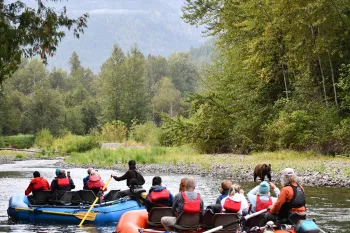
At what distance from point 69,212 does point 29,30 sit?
18.4ft

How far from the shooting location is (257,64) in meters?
35.9

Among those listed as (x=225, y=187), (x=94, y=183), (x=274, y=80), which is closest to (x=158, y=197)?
(x=225, y=187)

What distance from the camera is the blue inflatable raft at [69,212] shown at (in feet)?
55.5

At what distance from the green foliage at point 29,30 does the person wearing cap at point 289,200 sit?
6335 millimetres

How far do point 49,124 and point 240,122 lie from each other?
44137mm

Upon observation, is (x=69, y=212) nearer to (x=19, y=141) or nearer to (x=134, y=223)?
(x=134, y=223)

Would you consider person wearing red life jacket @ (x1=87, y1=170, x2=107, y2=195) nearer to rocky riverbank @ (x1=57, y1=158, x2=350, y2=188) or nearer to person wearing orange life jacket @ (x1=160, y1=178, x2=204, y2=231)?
person wearing orange life jacket @ (x1=160, y1=178, x2=204, y2=231)

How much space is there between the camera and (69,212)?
17.3m

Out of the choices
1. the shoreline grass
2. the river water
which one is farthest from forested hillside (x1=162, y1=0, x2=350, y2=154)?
the river water

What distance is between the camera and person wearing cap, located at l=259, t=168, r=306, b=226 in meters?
10.9

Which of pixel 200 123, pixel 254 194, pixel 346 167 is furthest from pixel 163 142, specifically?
pixel 254 194

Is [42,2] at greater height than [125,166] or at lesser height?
greater

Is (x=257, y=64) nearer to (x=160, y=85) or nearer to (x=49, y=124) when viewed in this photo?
(x=49, y=124)

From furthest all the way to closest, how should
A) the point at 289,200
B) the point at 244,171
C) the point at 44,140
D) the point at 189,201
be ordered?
the point at 44,140, the point at 244,171, the point at 189,201, the point at 289,200
